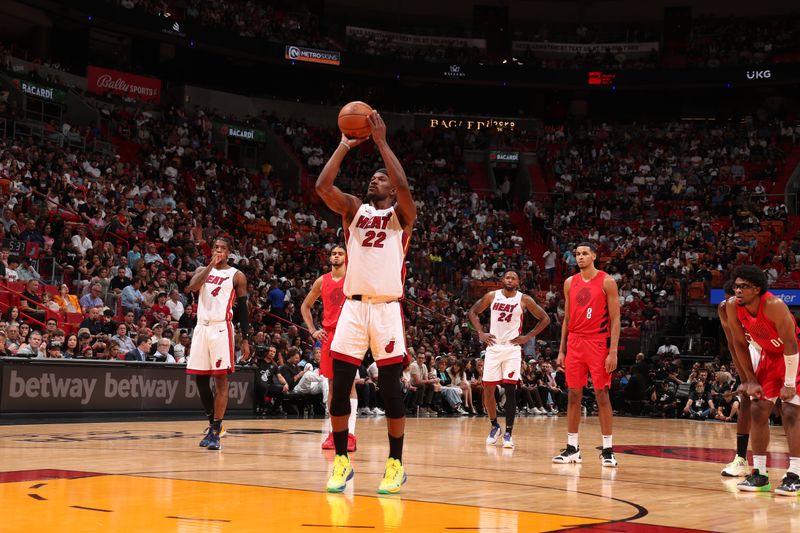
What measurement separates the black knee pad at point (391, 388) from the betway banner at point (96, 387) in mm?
8271

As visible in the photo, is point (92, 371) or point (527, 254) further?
point (527, 254)

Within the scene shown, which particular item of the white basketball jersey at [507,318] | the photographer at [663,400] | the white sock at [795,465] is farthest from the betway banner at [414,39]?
the white sock at [795,465]

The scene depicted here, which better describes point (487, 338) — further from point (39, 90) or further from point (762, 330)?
point (39, 90)

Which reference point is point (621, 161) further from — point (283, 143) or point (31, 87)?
point (31, 87)

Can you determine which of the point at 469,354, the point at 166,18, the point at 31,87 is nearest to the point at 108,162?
the point at 31,87

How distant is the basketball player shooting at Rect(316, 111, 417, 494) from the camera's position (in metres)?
6.77

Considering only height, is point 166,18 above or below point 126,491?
above

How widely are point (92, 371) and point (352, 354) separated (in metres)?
8.73

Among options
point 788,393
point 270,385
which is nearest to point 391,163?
point 788,393

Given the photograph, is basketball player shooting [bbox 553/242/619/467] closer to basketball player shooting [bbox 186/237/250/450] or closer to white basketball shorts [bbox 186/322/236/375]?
basketball player shooting [bbox 186/237/250/450]

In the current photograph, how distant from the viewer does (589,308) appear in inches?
394

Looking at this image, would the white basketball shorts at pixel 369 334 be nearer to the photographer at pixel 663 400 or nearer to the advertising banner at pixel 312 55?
the photographer at pixel 663 400

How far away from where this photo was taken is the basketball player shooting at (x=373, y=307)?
6.77 m

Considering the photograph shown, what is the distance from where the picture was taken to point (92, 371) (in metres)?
14.4
